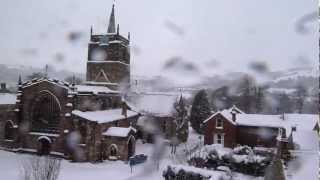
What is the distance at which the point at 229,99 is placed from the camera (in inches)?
997

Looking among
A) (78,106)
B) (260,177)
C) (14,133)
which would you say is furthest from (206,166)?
(14,133)

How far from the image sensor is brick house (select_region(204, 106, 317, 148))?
56.8ft

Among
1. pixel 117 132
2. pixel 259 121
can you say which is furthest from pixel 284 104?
pixel 117 132

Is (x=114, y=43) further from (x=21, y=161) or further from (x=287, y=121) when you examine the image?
(x=287, y=121)

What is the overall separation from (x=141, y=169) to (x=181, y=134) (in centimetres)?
810

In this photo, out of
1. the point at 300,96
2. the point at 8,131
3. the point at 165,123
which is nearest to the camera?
the point at 300,96

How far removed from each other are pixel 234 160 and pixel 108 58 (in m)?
13.1

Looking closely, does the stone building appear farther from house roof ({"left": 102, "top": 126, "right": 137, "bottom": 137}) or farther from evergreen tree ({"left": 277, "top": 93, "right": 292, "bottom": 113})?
evergreen tree ({"left": 277, "top": 93, "right": 292, "bottom": 113})

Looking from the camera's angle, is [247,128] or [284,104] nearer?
[247,128]

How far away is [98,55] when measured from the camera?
24.3 m

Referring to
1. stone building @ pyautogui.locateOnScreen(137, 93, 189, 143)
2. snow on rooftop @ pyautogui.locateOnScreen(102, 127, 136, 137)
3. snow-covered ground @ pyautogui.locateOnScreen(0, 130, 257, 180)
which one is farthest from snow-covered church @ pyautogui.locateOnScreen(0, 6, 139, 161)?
stone building @ pyautogui.locateOnScreen(137, 93, 189, 143)

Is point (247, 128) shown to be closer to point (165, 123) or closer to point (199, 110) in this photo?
point (165, 123)

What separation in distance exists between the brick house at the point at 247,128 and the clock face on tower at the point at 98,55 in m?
9.66

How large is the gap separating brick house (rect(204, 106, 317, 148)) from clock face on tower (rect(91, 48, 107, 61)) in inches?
380
